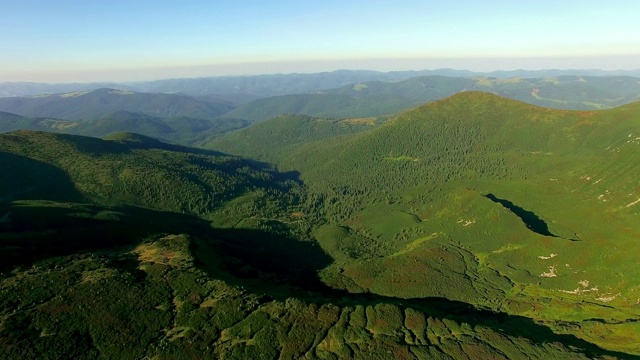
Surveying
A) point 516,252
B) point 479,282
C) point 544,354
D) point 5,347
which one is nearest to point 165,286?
point 5,347

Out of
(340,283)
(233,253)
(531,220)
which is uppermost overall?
(531,220)

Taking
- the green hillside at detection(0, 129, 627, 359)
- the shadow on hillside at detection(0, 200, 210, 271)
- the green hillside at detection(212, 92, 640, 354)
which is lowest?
the green hillside at detection(212, 92, 640, 354)

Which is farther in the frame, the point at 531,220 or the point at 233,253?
the point at 531,220

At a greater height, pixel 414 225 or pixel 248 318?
pixel 248 318

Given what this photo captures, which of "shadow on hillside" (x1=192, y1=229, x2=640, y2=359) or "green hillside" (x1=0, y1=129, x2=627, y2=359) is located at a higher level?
"green hillside" (x1=0, y1=129, x2=627, y2=359)

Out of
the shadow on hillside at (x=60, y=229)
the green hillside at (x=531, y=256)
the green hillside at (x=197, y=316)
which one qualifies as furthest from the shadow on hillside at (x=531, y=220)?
the shadow on hillside at (x=60, y=229)

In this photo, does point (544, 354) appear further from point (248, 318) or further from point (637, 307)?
point (248, 318)

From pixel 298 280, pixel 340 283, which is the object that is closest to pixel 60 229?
pixel 298 280

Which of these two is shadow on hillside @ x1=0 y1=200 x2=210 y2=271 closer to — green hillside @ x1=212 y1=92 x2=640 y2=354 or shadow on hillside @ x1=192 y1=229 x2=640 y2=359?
shadow on hillside @ x1=192 y1=229 x2=640 y2=359

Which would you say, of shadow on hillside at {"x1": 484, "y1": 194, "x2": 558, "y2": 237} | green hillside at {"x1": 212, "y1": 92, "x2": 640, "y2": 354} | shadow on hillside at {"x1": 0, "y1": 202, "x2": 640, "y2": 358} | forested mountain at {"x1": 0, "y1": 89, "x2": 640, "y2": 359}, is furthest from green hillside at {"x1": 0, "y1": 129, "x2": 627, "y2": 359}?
shadow on hillside at {"x1": 484, "y1": 194, "x2": 558, "y2": 237}

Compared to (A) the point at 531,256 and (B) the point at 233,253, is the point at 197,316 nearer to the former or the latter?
(B) the point at 233,253

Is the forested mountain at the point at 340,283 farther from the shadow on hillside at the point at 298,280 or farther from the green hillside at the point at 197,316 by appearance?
the shadow on hillside at the point at 298,280
